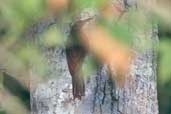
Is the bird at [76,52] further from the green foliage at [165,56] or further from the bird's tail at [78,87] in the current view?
the green foliage at [165,56]

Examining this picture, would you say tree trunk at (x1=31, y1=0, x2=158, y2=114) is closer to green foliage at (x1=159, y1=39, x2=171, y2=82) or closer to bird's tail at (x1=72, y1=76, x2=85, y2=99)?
bird's tail at (x1=72, y1=76, x2=85, y2=99)

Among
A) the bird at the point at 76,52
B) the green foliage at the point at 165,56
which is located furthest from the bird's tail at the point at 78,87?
the green foliage at the point at 165,56

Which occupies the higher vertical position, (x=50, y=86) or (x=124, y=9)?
(x=124, y=9)

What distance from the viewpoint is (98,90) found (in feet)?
5.41

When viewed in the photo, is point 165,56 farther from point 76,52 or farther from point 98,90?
point 98,90

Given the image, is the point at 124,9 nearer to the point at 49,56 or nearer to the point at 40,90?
the point at 49,56

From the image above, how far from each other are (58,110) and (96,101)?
119 millimetres

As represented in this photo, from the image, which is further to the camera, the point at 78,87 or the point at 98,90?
the point at 98,90

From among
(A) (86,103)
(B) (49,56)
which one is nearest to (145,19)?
(B) (49,56)

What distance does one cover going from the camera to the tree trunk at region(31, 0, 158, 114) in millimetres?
1560

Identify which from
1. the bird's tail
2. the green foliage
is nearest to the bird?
the bird's tail

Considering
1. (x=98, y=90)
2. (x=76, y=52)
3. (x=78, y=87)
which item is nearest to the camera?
(x=76, y=52)

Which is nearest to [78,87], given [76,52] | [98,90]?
[98,90]

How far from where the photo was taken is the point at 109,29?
0.93 meters
